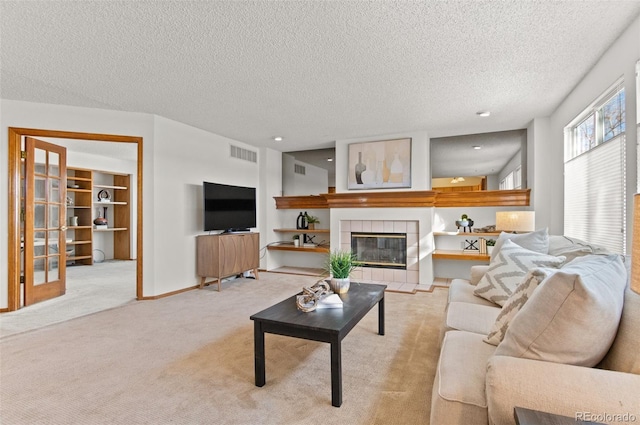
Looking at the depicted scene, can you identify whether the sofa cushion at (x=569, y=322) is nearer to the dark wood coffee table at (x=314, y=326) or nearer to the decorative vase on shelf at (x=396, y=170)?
the dark wood coffee table at (x=314, y=326)

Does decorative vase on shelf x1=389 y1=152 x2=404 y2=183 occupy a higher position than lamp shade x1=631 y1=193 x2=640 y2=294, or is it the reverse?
decorative vase on shelf x1=389 y1=152 x2=404 y2=183

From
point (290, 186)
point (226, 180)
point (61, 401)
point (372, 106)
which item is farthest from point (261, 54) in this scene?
point (290, 186)

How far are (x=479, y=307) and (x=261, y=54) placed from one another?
8.18 ft

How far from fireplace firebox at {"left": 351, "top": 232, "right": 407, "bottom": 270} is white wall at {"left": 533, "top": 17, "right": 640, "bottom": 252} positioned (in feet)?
6.31

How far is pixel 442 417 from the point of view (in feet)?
3.82

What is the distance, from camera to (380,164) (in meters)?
5.22

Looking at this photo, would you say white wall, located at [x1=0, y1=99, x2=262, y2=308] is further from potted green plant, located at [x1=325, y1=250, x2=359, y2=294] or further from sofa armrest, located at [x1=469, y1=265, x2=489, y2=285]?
sofa armrest, located at [x1=469, y1=265, x2=489, y2=285]

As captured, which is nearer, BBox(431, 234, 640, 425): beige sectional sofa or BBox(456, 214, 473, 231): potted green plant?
BBox(431, 234, 640, 425): beige sectional sofa

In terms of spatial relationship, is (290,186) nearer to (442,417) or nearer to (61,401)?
(61,401)

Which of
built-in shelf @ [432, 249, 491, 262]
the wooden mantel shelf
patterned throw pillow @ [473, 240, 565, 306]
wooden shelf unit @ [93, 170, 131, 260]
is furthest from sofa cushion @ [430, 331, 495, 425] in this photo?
wooden shelf unit @ [93, 170, 131, 260]

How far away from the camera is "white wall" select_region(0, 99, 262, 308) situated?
3.60 metres

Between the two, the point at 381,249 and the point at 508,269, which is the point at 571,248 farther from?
the point at 381,249

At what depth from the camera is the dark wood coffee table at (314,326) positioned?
1.81 meters

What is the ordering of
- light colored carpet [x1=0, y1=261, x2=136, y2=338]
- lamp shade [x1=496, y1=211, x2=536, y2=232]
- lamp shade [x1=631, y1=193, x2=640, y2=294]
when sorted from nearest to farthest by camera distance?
lamp shade [x1=631, y1=193, x2=640, y2=294] < light colored carpet [x1=0, y1=261, x2=136, y2=338] < lamp shade [x1=496, y1=211, x2=536, y2=232]
